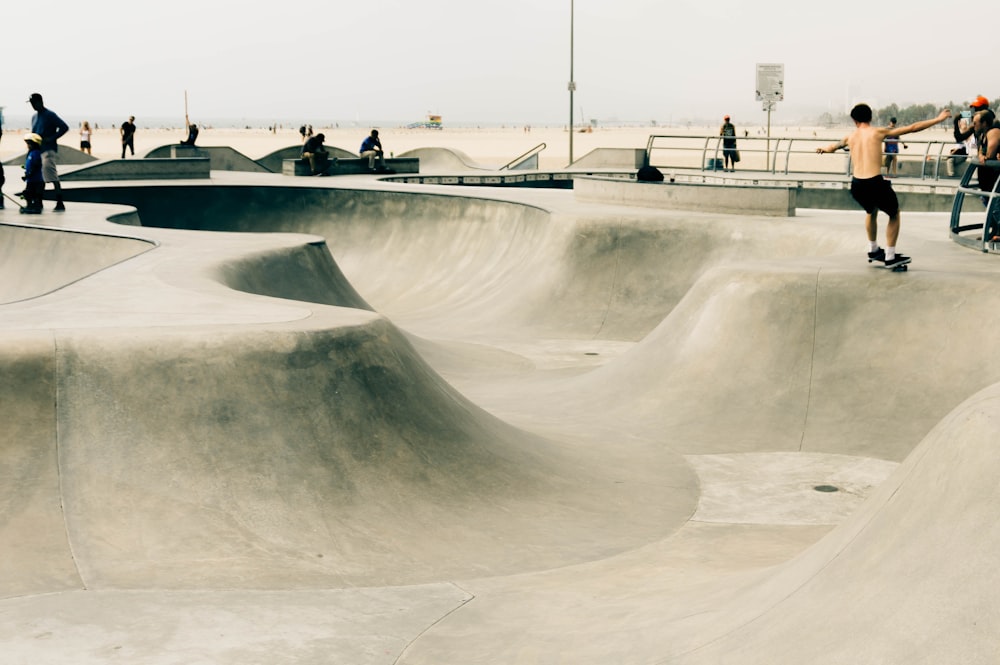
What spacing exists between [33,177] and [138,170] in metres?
11.2

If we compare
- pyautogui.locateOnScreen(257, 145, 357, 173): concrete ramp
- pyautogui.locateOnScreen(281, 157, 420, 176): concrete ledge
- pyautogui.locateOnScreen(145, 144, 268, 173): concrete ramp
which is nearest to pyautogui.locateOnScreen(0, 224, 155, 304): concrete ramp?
pyautogui.locateOnScreen(281, 157, 420, 176): concrete ledge

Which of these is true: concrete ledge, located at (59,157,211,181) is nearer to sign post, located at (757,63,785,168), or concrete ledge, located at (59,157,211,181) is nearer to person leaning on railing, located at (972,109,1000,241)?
sign post, located at (757,63,785,168)

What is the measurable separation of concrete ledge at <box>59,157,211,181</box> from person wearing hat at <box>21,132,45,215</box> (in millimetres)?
9829

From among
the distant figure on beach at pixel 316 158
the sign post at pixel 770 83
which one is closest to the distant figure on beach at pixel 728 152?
the sign post at pixel 770 83

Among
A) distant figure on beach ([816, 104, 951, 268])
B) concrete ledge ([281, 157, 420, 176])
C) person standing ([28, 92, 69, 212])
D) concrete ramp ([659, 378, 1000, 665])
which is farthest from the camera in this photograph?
concrete ledge ([281, 157, 420, 176])

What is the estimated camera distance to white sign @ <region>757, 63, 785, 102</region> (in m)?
32.9

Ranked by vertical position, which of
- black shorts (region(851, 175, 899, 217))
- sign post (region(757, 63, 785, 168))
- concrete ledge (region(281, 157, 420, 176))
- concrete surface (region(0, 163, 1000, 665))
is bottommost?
concrete surface (region(0, 163, 1000, 665))

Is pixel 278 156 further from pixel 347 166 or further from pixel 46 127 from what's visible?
pixel 46 127

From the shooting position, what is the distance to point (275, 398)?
25.0 feet

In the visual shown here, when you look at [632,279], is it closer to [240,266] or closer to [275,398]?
[240,266]

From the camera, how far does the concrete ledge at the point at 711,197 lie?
19241mm

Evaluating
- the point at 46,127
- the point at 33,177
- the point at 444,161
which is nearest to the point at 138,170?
the point at 33,177

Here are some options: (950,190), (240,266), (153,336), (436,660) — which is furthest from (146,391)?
(950,190)

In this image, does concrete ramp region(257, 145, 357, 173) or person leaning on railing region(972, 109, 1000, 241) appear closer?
person leaning on railing region(972, 109, 1000, 241)
